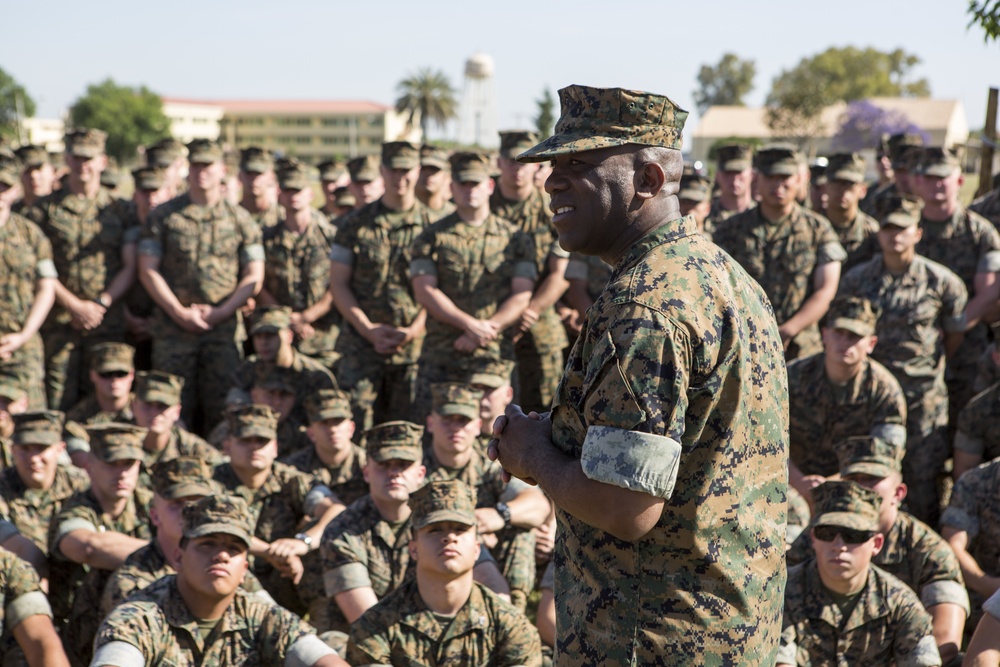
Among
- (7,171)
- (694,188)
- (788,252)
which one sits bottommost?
(788,252)

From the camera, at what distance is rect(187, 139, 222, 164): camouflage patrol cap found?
318 inches

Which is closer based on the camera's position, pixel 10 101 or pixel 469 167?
pixel 469 167

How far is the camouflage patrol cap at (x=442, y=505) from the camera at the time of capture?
4688 mm

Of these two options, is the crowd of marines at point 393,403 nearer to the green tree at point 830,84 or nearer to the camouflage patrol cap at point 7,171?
the camouflage patrol cap at point 7,171

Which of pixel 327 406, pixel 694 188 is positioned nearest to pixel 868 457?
pixel 327 406

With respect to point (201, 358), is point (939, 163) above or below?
above

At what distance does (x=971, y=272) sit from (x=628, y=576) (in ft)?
19.7

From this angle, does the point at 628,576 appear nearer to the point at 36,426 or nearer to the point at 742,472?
the point at 742,472

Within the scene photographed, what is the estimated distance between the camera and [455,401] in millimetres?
5988

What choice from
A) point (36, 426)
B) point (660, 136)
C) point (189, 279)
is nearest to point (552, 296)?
point (189, 279)

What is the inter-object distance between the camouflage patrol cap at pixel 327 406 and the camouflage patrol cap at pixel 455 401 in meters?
0.57

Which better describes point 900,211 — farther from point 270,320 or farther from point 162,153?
point 162,153

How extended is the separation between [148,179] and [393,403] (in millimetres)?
2532

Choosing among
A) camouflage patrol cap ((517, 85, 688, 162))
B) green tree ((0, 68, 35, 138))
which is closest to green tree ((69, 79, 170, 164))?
green tree ((0, 68, 35, 138))
